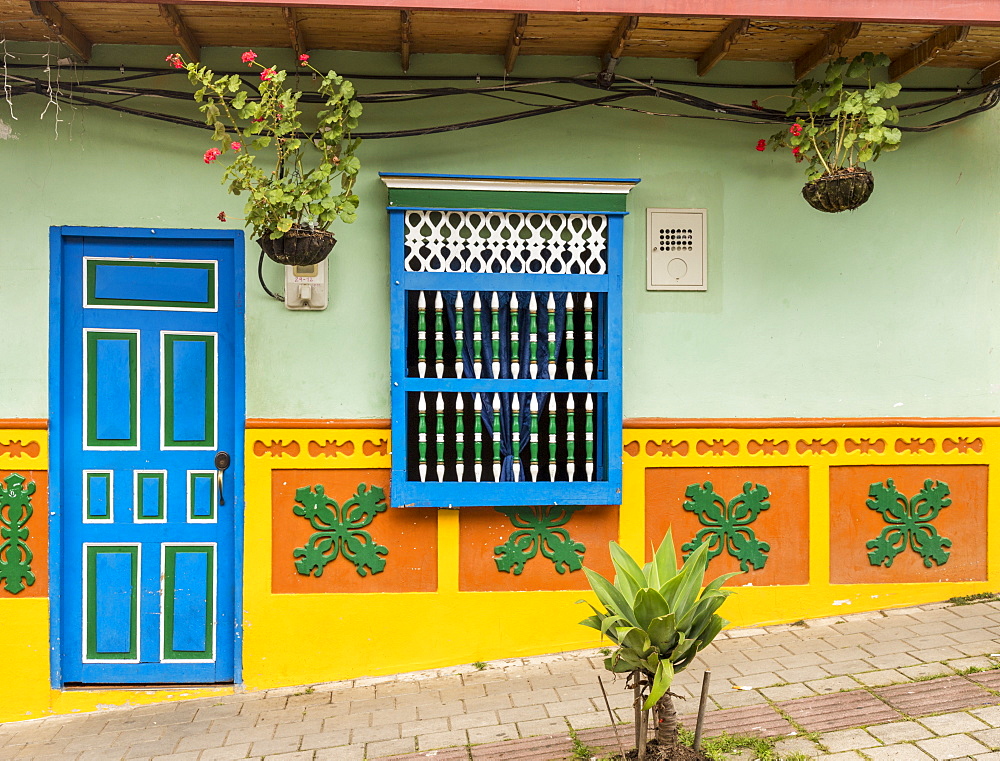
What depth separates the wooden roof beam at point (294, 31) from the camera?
3680 millimetres

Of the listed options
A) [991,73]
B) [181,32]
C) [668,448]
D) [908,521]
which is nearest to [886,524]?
[908,521]

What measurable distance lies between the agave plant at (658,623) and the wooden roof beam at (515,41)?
8.13 ft

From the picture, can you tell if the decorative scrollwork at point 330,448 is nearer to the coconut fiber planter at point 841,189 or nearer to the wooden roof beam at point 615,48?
the wooden roof beam at point 615,48

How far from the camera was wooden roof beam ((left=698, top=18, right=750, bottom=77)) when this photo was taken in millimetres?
3775

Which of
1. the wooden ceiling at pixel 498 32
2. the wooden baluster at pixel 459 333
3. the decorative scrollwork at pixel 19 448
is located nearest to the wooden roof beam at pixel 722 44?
the wooden ceiling at pixel 498 32

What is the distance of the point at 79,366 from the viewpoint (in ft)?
13.8

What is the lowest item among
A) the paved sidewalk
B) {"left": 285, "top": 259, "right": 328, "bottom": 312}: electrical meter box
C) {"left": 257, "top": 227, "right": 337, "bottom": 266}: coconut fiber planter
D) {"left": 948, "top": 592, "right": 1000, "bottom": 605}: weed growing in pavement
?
the paved sidewalk

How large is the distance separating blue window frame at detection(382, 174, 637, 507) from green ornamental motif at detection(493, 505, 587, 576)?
13 centimetres

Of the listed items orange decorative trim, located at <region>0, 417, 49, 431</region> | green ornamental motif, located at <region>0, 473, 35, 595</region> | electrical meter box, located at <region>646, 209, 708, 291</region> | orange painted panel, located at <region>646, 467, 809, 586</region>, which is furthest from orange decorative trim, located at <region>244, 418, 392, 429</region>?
electrical meter box, located at <region>646, 209, 708, 291</region>

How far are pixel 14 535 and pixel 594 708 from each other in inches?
121

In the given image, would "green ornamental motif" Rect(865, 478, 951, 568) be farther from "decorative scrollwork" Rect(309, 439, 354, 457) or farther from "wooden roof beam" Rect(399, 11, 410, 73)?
"wooden roof beam" Rect(399, 11, 410, 73)

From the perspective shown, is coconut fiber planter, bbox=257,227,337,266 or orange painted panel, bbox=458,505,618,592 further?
orange painted panel, bbox=458,505,618,592

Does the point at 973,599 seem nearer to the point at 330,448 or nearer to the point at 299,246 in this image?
the point at 330,448

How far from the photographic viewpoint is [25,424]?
162 inches
